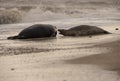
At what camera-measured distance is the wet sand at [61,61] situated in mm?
5746

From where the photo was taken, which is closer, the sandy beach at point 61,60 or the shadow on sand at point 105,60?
the sandy beach at point 61,60

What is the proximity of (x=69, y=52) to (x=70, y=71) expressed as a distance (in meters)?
2.19

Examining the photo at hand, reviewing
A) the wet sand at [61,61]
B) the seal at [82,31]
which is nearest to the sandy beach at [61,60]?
the wet sand at [61,61]

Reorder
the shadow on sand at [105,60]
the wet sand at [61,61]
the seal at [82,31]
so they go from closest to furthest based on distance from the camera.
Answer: the wet sand at [61,61], the shadow on sand at [105,60], the seal at [82,31]

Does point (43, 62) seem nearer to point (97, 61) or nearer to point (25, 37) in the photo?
point (97, 61)

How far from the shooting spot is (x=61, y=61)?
7.12m

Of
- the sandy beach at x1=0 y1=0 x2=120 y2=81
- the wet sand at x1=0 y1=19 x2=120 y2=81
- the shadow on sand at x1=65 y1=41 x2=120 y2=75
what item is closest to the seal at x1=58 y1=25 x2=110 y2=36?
the sandy beach at x1=0 y1=0 x2=120 y2=81

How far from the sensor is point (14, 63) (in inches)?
277

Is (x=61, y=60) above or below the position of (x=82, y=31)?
above

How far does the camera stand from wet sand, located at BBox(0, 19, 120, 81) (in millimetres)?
5746

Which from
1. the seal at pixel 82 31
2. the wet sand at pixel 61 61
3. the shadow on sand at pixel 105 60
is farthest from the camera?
the seal at pixel 82 31

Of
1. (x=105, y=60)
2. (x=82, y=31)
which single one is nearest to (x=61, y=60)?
(x=105, y=60)

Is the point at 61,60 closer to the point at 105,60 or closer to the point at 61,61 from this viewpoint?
the point at 61,61

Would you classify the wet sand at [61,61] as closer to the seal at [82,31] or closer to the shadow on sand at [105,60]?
the shadow on sand at [105,60]
